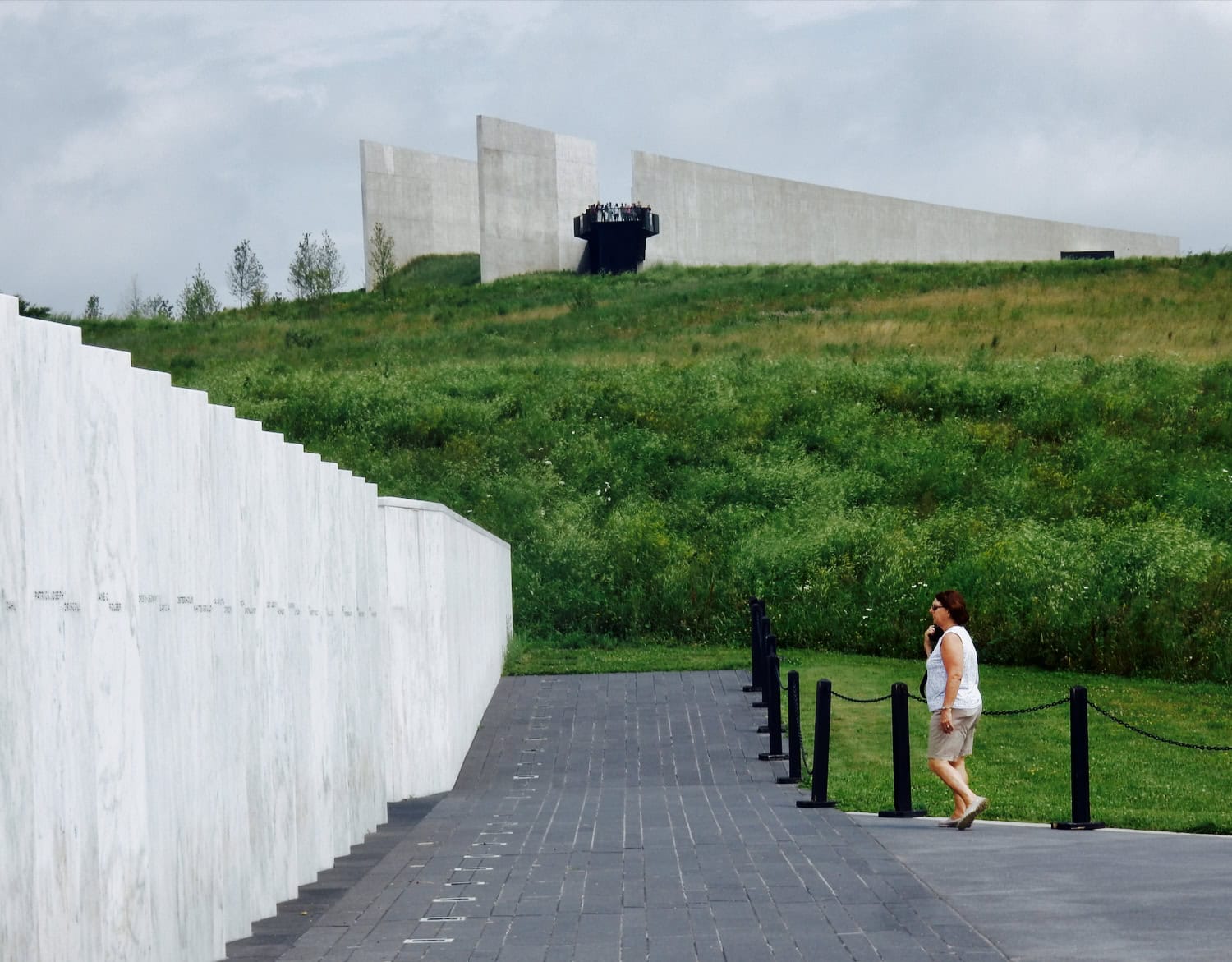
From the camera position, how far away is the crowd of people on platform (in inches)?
2500

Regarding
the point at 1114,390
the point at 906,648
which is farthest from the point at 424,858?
the point at 1114,390

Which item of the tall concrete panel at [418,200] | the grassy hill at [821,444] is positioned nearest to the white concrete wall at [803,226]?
the grassy hill at [821,444]

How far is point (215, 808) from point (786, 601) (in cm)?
1775

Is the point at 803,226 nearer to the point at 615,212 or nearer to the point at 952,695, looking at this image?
the point at 615,212

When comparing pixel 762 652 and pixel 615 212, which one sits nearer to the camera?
pixel 762 652

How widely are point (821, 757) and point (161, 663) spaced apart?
22.4 feet

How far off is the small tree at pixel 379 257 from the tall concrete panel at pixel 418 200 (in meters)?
0.22

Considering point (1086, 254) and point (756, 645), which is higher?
point (1086, 254)

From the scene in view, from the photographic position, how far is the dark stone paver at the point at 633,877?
6715mm

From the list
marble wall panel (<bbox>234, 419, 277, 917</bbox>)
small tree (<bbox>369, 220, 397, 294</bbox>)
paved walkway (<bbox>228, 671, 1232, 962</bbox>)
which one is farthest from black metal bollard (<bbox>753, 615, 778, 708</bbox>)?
small tree (<bbox>369, 220, 397, 294</bbox>)

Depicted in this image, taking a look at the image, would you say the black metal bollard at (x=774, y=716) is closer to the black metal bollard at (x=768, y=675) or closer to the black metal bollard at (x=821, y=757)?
the black metal bollard at (x=768, y=675)

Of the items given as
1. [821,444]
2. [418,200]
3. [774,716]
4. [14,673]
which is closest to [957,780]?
[774,716]

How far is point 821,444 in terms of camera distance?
3325 cm

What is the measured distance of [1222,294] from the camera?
49000 mm
